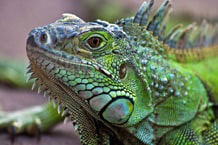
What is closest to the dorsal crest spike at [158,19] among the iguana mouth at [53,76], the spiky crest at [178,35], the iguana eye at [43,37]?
the spiky crest at [178,35]

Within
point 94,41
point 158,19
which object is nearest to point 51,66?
point 94,41

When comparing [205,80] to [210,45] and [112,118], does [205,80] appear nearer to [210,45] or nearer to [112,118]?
[210,45]

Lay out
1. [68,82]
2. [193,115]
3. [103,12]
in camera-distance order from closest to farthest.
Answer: [68,82], [193,115], [103,12]

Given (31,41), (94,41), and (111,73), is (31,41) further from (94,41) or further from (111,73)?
(111,73)

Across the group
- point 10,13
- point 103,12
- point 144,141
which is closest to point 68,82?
point 144,141

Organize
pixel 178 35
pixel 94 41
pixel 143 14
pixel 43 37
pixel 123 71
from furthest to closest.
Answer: pixel 178 35 → pixel 143 14 → pixel 123 71 → pixel 94 41 → pixel 43 37

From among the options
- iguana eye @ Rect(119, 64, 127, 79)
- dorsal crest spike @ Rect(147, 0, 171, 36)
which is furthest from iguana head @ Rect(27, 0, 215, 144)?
dorsal crest spike @ Rect(147, 0, 171, 36)

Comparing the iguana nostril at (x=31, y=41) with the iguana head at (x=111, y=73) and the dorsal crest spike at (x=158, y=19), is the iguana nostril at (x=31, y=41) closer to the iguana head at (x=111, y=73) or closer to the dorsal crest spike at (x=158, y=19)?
the iguana head at (x=111, y=73)

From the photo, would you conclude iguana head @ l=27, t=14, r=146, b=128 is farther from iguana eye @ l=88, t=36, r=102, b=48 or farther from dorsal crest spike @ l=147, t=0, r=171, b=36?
dorsal crest spike @ l=147, t=0, r=171, b=36
